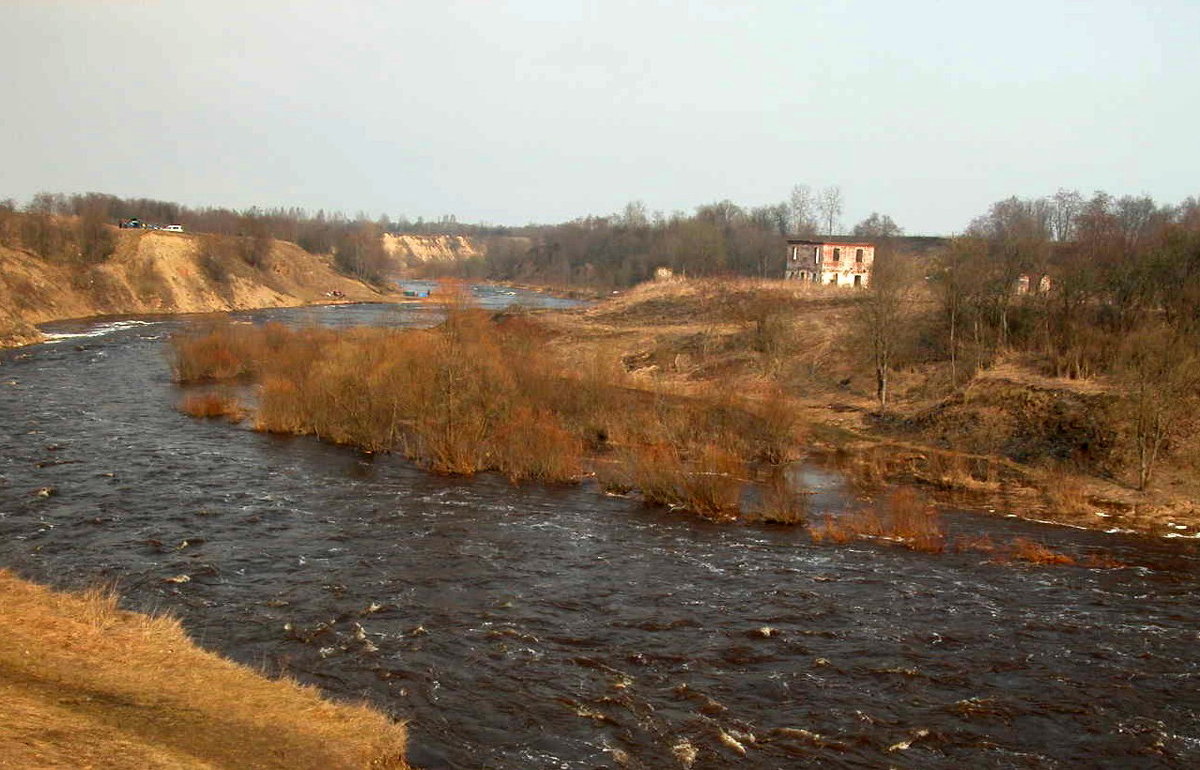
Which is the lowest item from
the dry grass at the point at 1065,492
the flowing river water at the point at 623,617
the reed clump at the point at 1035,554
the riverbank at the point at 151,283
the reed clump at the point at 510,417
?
the flowing river water at the point at 623,617

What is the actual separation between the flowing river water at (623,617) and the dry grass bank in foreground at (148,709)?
856 millimetres

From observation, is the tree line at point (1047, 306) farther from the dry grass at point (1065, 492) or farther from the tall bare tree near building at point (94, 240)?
the tall bare tree near building at point (94, 240)

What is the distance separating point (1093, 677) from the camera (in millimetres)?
13938

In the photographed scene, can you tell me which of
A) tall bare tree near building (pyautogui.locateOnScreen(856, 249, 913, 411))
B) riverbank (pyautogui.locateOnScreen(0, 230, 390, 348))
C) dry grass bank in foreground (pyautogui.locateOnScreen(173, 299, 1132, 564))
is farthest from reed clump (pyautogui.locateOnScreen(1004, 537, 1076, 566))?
riverbank (pyautogui.locateOnScreen(0, 230, 390, 348))

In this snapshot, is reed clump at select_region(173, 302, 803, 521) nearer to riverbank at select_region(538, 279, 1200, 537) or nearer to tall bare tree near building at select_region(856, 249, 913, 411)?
riverbank at select_region(538, 279, 1200, 537)

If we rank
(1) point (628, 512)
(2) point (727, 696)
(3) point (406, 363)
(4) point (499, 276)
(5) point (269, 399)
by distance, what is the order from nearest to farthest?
(2) point (727, 696)
(1) point (628, 512)
(3) point (406, 363)
(5) point (269, 399)
(4) point (499, 276)

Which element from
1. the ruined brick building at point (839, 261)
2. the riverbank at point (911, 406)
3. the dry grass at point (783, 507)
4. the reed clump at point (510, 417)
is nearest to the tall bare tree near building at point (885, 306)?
the riverbank at point (911, 406)

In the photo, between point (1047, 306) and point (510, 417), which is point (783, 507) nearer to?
point (510, 417)

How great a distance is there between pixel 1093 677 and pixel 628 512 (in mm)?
11200

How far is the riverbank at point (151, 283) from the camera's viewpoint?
70000 mm

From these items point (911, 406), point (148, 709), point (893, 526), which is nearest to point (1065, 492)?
point (893, 526)

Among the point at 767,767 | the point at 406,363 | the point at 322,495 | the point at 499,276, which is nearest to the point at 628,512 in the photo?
the point at 322,495

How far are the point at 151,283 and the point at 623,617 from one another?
81.0m

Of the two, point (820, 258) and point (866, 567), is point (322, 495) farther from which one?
point (820, 258)
